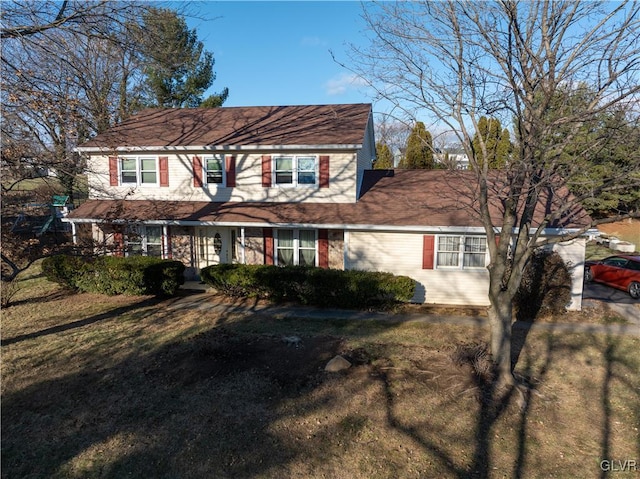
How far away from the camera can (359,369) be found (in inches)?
308

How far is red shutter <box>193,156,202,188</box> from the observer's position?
15.5m

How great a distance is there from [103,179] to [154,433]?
13561 mm

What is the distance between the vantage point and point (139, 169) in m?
16.1

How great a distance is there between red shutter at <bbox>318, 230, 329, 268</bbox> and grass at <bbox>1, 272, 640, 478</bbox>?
407cm

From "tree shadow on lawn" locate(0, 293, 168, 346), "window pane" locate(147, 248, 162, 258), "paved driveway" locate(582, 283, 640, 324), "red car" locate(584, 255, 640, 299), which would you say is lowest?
"tree shadow on lawn" locate(0, 293, 168, 346)

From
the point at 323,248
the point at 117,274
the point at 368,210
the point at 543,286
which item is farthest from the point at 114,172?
the point at 543,286

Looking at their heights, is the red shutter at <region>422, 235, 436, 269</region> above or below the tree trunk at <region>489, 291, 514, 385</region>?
above

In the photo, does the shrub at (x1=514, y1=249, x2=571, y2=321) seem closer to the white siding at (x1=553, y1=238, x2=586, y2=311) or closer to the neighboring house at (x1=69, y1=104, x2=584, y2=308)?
the white siding at (x1=553, y1=238, x2=586, y2=311)

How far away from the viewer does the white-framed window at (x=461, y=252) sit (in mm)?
12867

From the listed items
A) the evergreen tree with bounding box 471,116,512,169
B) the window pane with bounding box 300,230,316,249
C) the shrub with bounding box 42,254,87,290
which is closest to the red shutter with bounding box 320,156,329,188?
the window pane with bounding box 300,230,316,249

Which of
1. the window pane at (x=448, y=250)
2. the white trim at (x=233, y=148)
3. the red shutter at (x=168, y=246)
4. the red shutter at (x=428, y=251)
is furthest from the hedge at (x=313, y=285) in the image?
the white trim at (x=233, y=148)

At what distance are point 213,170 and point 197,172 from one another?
0.65 metres

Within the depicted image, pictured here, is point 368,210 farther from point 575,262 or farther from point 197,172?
point 197,172

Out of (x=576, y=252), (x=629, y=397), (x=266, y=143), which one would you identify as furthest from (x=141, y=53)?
(x=576, y=252)
